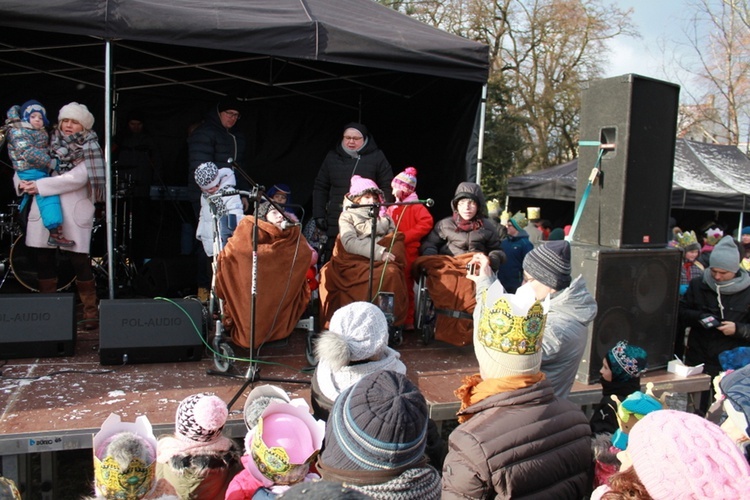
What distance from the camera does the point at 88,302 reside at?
4.85m

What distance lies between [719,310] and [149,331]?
4.08m

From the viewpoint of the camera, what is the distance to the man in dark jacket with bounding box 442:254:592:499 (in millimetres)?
1800

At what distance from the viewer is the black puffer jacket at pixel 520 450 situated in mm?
1794

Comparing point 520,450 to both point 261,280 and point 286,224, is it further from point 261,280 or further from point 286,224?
point 286,224

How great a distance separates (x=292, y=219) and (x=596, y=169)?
7.18ft

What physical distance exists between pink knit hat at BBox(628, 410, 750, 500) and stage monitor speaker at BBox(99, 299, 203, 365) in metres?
3.11

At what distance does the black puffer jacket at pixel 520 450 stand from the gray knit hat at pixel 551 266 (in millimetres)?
1098

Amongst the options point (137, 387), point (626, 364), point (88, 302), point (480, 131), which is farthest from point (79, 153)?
point (626, 364)

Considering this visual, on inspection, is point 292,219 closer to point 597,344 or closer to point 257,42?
point 257,42

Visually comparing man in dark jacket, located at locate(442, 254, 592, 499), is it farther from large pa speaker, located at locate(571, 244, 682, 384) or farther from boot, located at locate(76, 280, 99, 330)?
boot, located at locate(76, 280, 99, 330)

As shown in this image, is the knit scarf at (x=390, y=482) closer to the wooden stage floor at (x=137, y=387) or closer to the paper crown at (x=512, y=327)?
the paper crown at (x=512, y=327)

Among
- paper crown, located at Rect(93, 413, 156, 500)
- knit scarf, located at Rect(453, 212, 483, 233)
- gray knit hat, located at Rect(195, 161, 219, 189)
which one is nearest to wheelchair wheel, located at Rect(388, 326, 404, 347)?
knit scarf, located at Rect(453, 212, 483, 233)

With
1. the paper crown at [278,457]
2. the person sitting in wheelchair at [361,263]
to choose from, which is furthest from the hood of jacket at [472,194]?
the paper crown at [278,457]

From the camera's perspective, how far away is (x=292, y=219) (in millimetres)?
4383
